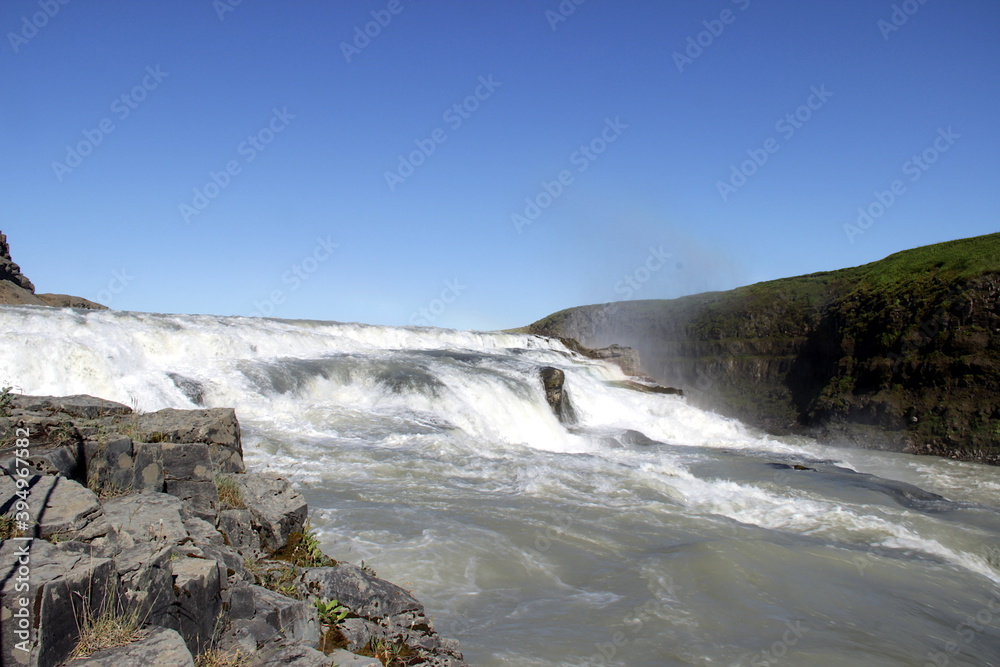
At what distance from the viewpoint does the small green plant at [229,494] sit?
5195 mm

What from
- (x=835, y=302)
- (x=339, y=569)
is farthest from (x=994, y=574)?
(x=835, y=302)

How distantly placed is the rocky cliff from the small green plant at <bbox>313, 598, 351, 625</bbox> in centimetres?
4184

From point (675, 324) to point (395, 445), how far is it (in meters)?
30.2

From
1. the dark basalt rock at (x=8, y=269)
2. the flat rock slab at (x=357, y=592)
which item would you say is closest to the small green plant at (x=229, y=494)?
the flat rock slab at (x=357, y=592)

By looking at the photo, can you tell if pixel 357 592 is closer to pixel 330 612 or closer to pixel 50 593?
pixel 330 612

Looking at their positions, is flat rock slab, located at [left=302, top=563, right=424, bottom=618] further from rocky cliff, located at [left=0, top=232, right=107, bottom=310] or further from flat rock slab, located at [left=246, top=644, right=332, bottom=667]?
rocky cliff, located at [left=0, top=232, right=107, bottom=310]

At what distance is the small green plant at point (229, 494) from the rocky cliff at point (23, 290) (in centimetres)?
4035

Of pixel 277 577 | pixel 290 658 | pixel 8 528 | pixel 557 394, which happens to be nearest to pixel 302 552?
pixel 277 577

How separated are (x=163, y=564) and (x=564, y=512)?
21.4ft

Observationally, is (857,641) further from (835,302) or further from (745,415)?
(835,302)

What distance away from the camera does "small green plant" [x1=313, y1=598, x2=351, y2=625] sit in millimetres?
4324

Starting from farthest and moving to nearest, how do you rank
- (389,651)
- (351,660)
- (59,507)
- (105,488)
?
(105,488) < (389,651) < (351,660) < (59,507)

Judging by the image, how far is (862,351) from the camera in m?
27.4

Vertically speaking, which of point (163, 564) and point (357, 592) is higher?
point (163, 564)
